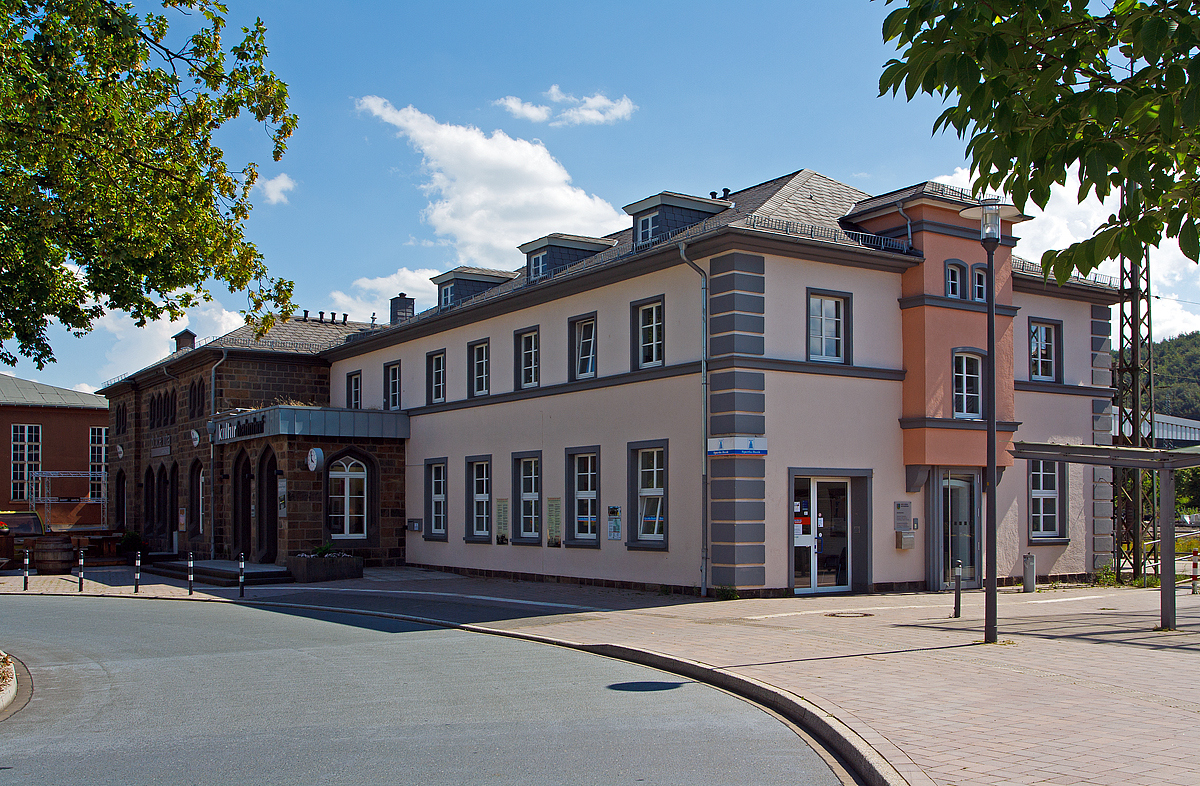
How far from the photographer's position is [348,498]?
2858cm

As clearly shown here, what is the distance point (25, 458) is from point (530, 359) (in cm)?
4478

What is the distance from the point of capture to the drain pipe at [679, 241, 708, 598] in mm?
18594

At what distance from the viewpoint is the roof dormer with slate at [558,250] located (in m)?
24.8

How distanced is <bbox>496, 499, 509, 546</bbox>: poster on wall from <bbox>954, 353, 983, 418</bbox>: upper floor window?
10029 millimetres

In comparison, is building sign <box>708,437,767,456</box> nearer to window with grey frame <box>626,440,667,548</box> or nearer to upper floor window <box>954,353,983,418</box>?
window with grey frame <box>626,440,667,548</box>

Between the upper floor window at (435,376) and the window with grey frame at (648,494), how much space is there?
8621 mm

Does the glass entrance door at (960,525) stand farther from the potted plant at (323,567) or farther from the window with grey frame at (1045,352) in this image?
the potted plant at (323,567)

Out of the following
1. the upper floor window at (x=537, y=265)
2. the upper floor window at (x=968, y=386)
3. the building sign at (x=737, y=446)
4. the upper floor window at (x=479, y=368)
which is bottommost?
the building sign at (x=737, y=446)

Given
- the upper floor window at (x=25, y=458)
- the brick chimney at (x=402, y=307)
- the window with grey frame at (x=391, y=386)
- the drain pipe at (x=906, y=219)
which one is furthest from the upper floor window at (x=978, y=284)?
the upper floor window at (x=25, y=458)

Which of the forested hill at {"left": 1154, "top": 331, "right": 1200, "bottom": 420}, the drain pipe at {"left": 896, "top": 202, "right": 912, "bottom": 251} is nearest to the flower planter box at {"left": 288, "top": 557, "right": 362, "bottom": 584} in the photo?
the drain pipe at {"left": 896, "top": 202, "right": 912, "bottom": 251}

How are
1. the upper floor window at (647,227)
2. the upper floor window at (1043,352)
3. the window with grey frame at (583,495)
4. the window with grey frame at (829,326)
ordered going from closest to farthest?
the window with grey frame at (829,326) < the upper floor window at (647,227) < the window with grey frame at (583,495) < the upper floor window at (1043,352)

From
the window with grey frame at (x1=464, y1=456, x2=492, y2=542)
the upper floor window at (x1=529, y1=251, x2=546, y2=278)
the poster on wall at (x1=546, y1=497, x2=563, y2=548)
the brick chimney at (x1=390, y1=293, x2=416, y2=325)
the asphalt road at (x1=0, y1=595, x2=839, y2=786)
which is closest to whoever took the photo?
the asphalt road at (x1=0, y1=595, x2=839, y2=786)

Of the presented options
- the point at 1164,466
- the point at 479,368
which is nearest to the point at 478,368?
the point at 479,368

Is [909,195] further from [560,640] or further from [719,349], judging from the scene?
[560,640]
